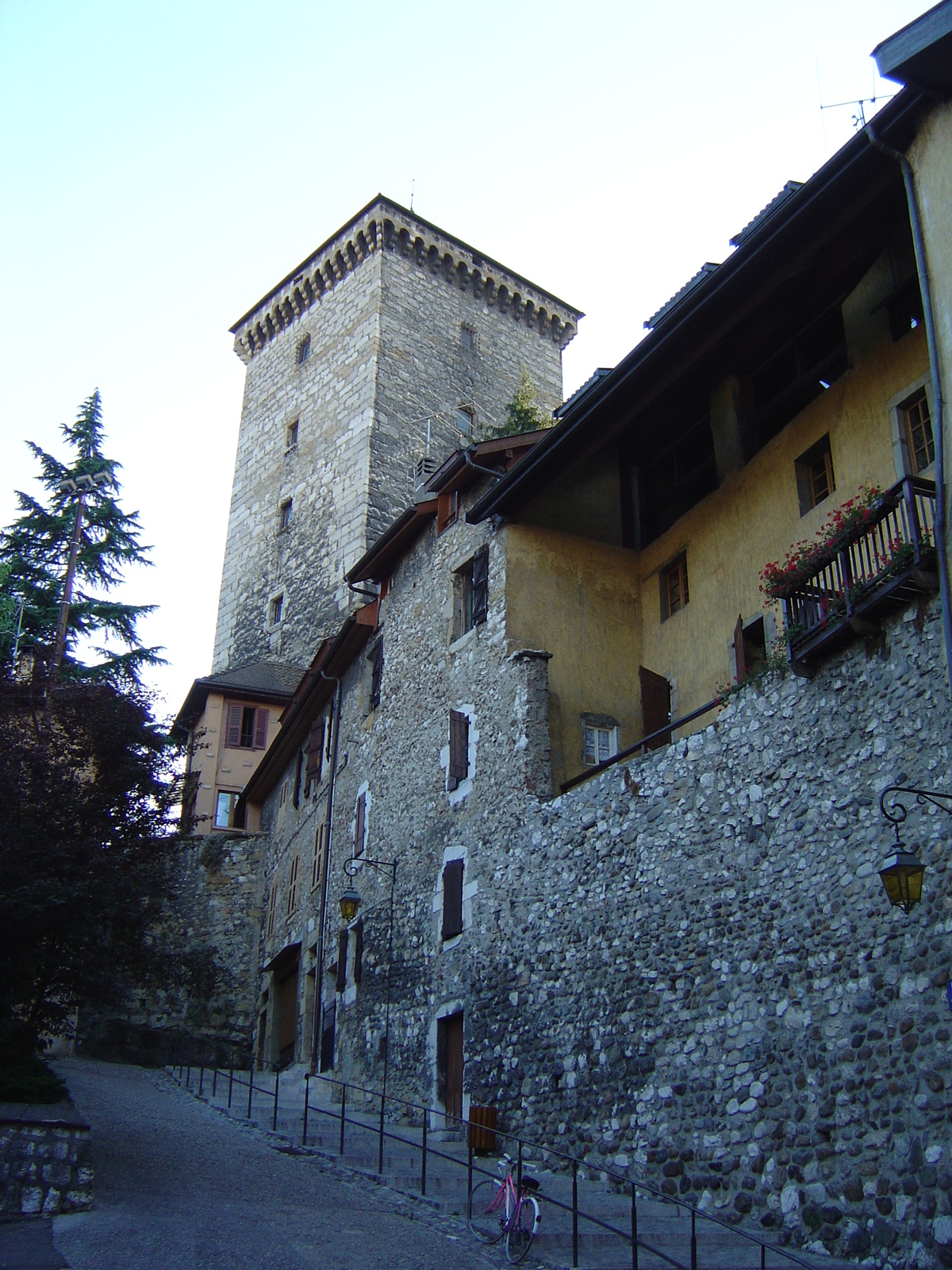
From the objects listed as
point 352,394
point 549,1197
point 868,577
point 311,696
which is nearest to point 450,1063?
point 549,1197

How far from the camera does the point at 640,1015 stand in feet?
44.6

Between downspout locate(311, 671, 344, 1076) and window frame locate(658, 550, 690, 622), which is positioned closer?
window frame locate(658, 550, 690, 622)

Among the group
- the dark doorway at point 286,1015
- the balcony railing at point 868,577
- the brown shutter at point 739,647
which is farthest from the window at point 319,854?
the balcony railing at point 868,577

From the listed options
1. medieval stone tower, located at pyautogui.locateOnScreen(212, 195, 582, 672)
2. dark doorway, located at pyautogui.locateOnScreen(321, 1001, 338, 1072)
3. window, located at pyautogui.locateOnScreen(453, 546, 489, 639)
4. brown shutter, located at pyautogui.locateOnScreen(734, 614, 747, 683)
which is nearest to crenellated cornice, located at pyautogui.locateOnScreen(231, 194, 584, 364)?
medieval stone tower, located at pyautogui.locateOnScreen(212, 195, 582, 672)

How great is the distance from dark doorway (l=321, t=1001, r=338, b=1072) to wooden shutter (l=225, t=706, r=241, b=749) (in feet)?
43.7

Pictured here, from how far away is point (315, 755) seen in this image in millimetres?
28672

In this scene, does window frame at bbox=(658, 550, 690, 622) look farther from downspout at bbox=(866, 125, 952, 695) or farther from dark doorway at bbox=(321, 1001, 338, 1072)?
dark doorway at bbox=(321, 1001, 338, 1072)

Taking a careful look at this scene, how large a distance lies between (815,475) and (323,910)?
1364cm

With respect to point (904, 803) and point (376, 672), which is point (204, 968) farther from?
point (904, 803)

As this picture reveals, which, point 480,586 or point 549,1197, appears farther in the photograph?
point 480,586

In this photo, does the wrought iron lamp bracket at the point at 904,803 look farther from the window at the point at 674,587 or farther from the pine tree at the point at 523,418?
the pine tree at the point at 523,418

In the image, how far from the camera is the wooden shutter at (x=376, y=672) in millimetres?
24000

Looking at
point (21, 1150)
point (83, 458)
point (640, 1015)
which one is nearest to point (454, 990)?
point (640, 1015)

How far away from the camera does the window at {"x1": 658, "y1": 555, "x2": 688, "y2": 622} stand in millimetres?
19156
